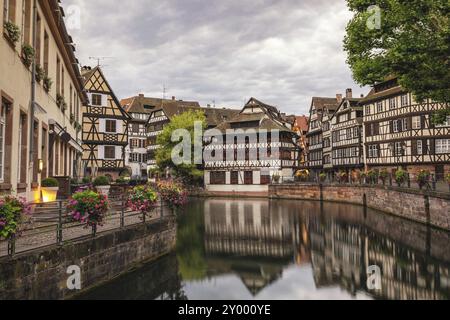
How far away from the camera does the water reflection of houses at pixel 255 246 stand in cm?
1336

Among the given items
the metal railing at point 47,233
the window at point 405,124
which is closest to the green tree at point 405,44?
the metal railing at point 47,233

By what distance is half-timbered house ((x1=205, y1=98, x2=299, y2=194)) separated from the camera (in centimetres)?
5103

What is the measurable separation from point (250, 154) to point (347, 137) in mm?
12832

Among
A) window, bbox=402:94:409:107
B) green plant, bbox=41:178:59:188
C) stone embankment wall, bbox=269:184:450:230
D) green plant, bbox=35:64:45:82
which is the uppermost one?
window, bbox=402:94:409:107

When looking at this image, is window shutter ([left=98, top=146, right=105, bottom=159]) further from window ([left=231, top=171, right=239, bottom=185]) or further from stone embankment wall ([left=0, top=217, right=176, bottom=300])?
stone embankment wall ([left=0, top=217, right=176, bottom=300])

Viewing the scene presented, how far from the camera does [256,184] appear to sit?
5119 cm

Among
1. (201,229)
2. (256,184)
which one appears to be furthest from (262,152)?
(201,229)

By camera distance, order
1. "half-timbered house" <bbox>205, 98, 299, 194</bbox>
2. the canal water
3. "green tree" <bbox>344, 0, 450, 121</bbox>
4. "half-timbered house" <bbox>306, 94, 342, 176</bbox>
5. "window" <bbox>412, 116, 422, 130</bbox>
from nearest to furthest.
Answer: the canal water
"green tree" <bbox>344, 0, 450, 121</bbox>
"window" <bbox>412, 116, 422, 130</bbox>
"half-timbered house" <bbox>205, 98, 299, 194</bbox>
"half-timbered house" <bbox>306, 94, 342, 176</bbox>

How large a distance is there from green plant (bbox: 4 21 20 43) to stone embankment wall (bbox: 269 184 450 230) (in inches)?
797

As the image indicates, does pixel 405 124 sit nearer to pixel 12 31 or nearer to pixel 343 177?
pixel 343 177

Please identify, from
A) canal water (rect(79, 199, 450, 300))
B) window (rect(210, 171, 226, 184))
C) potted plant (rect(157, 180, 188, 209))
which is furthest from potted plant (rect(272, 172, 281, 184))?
potted plant (rect(157, 180, 188, 209))

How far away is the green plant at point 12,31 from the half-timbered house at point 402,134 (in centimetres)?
3566
